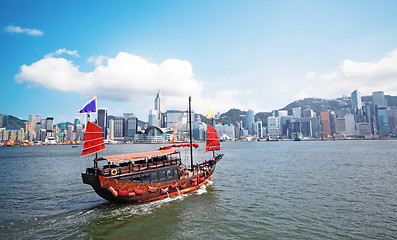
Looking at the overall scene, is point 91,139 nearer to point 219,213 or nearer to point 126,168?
point 126,168

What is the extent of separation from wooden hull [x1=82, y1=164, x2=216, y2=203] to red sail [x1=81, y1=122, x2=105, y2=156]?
1.79 metres

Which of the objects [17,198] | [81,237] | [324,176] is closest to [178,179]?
[81,237]

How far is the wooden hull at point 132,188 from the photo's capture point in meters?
15.9

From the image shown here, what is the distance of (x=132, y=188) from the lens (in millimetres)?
17188

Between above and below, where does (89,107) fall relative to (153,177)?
above

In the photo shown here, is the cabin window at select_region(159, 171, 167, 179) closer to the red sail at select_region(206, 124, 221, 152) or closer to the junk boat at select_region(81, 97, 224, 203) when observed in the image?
the junk boat at select_region(81, 97, 224, 203)

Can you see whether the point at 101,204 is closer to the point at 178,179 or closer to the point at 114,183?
the point at 114,183

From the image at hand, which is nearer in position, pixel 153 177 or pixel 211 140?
pixel 153 177

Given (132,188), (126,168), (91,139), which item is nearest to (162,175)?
(132,188)

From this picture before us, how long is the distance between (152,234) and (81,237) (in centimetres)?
398

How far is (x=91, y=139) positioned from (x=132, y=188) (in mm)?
4942

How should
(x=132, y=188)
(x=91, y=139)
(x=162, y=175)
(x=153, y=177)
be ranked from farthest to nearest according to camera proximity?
(x=162, y=175) < (x=153, y=177) < (x=132, y=188) < (x=91, y=139)

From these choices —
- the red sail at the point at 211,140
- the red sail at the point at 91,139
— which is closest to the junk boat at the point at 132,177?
the red sail at the point at 91,139

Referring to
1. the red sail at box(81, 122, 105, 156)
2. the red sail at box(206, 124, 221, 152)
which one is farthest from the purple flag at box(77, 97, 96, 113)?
the red sail at box(206, 124, 221, 152)
